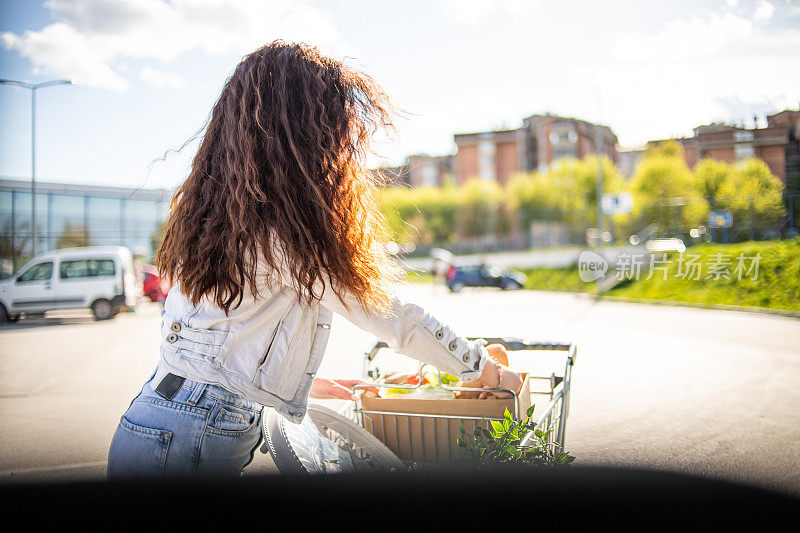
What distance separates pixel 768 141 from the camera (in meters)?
5.12

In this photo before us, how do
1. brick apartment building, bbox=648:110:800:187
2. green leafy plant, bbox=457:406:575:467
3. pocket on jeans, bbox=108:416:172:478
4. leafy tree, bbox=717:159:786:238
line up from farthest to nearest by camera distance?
leafy tree, bbox=717:159:786:238 < brick apartment building, bbox=648:110:800:187 < green leafy plant, bbox=457:406:575:467 < pocket on jeans, bbox=108:416:172:478

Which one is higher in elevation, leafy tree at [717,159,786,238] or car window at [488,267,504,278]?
leafy tree at [717,159,786,238]

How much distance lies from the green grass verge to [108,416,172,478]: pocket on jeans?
4996 mm

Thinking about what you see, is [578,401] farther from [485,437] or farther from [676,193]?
[676,193]

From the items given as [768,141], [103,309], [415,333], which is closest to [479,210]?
[103,309]

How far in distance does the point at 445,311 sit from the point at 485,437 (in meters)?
14.5

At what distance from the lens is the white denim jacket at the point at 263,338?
1458 mm

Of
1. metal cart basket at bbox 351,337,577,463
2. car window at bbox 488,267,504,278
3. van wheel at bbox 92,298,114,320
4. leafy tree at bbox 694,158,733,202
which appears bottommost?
van wheel at bbox 92,298,114,320

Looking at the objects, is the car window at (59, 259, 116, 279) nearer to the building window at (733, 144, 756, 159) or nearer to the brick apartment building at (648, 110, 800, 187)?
the brick apartment building at (648, 110, 800, 187)

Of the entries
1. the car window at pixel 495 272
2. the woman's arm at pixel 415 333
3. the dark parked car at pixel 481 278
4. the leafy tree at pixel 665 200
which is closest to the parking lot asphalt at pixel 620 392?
the woman's arm at pixel 415 333

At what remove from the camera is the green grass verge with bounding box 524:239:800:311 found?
5320mm

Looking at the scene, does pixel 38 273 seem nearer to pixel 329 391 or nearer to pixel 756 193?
pixel 756 193

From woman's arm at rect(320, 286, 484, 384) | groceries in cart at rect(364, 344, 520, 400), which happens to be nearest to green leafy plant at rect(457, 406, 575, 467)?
groceries in cart at rect(364, 344, 520, 400)

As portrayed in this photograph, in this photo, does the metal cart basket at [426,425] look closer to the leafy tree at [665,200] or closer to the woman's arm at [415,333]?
the woman's arm at [415,333]
